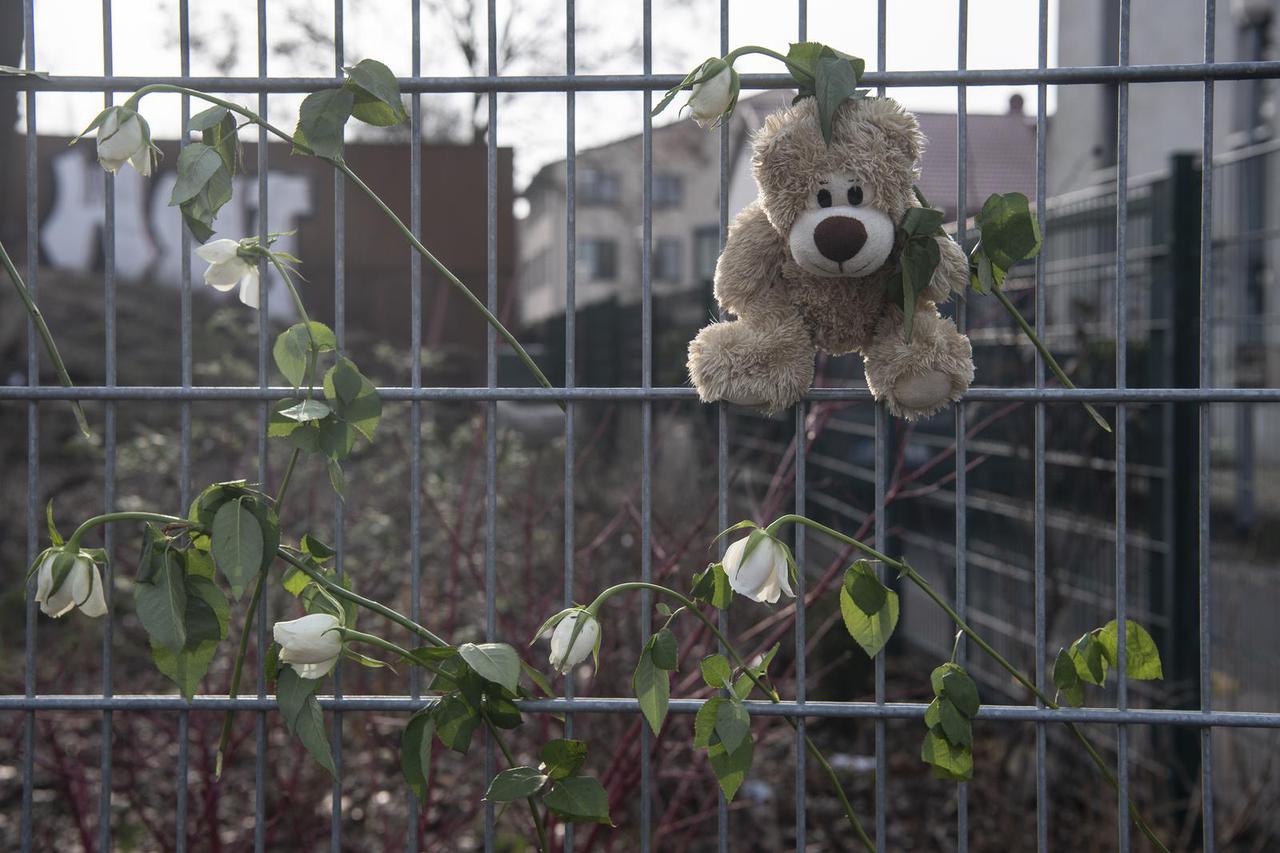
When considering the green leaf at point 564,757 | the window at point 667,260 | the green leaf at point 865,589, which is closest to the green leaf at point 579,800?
the green leaf at point 564,757

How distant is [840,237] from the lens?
1.18 meters

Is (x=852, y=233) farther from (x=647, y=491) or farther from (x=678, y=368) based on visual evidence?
(x=678, y=368)

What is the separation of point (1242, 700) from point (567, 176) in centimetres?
268

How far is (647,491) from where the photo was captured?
4.14ft

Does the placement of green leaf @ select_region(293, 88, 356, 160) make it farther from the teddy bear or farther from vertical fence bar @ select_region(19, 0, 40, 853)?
the teddy bear

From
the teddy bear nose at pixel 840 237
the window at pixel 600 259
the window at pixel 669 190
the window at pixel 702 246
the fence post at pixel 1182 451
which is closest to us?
the teddy bear nose at pixel 840 237

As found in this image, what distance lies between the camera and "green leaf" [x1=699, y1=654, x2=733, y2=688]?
1267 mm

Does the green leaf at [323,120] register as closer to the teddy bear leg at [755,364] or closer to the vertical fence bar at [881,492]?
the teddy bear leg at [755,364]

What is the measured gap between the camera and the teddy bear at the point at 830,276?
1207 mm

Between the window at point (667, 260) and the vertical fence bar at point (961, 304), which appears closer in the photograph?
the vertical fence bar at point (961, 304)

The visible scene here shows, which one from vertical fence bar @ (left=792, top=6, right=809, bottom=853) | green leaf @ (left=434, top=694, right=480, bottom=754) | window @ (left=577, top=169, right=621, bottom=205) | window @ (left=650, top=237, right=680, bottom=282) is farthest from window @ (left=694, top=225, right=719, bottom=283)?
green leaf @ (left=434, top=694, right=480, bottom=754)

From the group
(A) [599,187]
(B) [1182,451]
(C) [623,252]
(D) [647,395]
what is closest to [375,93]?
(D) [647,395]

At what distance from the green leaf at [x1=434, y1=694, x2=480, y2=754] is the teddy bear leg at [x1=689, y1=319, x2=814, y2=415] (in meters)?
0.41

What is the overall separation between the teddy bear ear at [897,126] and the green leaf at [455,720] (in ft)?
2.41
